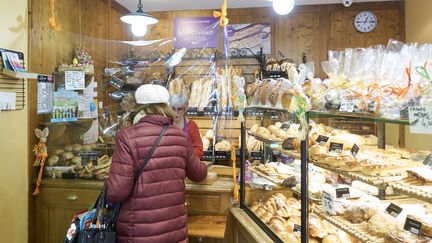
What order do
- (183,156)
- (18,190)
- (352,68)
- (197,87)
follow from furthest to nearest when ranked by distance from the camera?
(197,87)
(18,190)
(183,156)
(352,68)

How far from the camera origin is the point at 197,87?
3.81 metres

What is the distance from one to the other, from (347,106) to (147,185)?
1.07 metres

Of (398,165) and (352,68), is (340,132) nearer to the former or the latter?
(352,68)

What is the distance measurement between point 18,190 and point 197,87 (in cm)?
203

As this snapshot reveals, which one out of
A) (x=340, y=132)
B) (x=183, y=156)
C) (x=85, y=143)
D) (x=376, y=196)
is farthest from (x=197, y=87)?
(x=376, y=196)

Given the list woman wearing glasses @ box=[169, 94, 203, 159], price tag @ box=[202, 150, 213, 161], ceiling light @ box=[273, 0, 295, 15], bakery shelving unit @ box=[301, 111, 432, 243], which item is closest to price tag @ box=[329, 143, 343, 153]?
bakery shelving unit @ box=[301, 111, 432, 243]

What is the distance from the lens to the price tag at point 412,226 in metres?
1.14

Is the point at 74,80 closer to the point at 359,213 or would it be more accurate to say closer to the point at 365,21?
the point at 359,213

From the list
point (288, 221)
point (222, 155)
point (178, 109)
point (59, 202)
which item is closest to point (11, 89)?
point (59, 202)

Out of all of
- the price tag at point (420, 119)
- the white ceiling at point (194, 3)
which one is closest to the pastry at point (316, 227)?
the price tag at point (420, 119)

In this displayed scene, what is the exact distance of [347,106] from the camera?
1.42m

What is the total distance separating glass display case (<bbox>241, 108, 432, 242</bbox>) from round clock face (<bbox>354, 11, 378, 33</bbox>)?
11.0 ft

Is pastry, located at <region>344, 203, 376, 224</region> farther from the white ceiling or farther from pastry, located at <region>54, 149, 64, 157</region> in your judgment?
the white ceiling

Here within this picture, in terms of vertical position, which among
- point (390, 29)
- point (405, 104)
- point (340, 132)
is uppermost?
point (390, 29)
